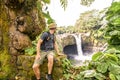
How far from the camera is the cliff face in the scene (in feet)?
20.2

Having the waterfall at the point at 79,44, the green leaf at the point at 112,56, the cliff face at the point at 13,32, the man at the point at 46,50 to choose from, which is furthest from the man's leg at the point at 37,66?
the waterfall at the point at 79,44

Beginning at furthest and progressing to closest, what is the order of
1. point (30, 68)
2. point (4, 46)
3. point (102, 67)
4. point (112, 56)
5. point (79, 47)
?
1. point (79, 47)
2. point (4, 46)
3. point (30, 68)
4. point (112, 56)
5. point (102, 67)

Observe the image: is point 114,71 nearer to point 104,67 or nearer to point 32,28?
point 104,67

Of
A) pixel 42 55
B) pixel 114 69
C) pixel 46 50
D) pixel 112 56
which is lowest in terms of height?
pixel 114 69

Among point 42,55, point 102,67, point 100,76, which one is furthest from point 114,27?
point 42,55

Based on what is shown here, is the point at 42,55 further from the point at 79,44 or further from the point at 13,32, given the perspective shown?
the point at 79,44

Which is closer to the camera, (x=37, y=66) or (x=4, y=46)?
(x=37, y=66)

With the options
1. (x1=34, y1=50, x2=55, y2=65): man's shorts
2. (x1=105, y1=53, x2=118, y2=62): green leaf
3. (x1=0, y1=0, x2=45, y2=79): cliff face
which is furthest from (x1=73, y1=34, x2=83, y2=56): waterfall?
(x1=34, y1=50, x2=55, y2=65): man's shorts

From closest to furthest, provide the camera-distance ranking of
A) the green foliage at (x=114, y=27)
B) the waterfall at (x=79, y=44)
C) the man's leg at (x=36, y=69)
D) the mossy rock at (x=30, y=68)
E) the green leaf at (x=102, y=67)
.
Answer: the green leaf at (x=102, y=67) < the man's leg at (x=36, y=69) < the mossy rock at (x=30, y=68) < the green foliage at (x=114, y=27) < the waterfall at (x=79, y=44)

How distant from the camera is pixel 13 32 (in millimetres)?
6203

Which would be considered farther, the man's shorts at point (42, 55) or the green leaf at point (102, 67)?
the man's shorts at point (42, 55)

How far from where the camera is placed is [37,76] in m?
5.56

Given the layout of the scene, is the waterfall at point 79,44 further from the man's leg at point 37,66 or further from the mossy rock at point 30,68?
the man's leg at point 37,66

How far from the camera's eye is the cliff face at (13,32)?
20.2 feet
